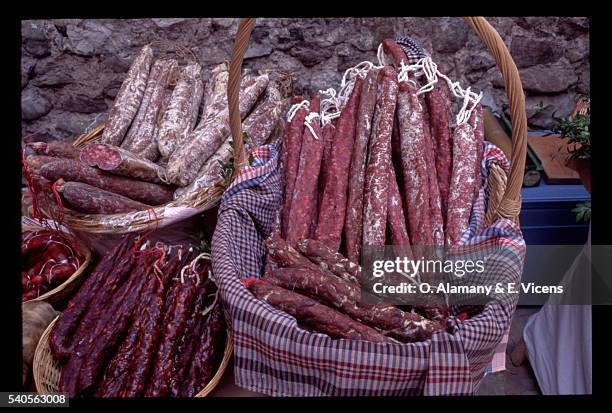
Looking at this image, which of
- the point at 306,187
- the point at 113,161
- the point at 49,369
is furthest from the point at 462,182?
the point at 49,369

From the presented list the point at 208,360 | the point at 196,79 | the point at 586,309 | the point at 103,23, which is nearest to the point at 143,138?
the point at 196,79

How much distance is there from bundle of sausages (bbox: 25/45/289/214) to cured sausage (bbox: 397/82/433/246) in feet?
2.54

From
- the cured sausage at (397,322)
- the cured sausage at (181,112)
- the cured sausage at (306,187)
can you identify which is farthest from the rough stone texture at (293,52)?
the cured sausage at (397,322)

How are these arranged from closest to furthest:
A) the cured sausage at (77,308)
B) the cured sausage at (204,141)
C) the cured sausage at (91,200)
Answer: the cured sausage at (77,308) < the cured sausage at (91,200) < the cured sausage at (204,141)

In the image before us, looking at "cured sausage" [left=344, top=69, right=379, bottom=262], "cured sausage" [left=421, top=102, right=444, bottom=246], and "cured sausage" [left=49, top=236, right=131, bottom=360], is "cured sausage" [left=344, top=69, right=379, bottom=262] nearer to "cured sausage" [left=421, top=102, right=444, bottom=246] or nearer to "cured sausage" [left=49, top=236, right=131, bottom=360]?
"cured sausage" [left=421, top=102, right=444, bottom=246]

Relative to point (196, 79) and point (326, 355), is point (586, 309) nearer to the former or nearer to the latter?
point (326, 355)

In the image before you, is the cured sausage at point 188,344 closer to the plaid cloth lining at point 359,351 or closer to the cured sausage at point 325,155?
the plaid cloth lining at point 359,351

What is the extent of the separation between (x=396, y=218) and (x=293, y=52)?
1742mm

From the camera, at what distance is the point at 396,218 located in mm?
1679

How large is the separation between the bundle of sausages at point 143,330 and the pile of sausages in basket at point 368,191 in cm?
31

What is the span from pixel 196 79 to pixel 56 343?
1653 millimetres

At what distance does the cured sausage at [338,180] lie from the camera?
64.7 inches

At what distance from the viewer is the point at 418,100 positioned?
74.5 inches

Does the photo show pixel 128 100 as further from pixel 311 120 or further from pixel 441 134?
pixel 441 134
